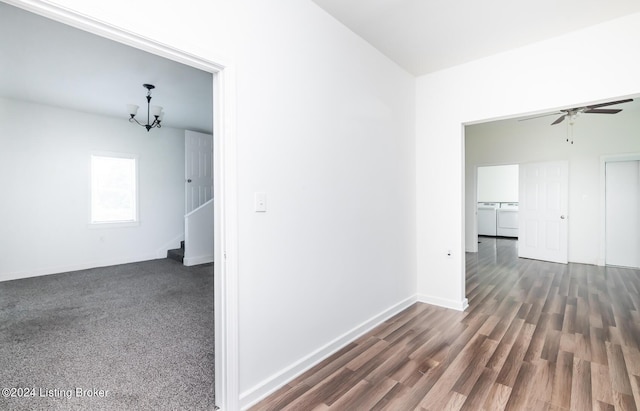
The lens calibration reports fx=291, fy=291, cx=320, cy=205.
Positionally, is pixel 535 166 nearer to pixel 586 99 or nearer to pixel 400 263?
pixel 586 99

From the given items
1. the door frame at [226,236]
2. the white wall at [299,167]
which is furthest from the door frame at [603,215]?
the door frame at [226,236]

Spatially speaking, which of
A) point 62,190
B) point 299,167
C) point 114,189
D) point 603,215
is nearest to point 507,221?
point 603,215

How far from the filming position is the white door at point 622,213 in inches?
209

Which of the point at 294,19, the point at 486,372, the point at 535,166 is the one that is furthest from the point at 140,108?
the point at 535,166

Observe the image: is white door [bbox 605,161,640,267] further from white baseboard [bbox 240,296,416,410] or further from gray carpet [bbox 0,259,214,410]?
gray carpet [bbox 0,259,214,410]

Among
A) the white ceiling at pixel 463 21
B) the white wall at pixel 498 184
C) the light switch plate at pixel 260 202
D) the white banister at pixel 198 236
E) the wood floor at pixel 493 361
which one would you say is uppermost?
the white ceiling at pixel 463 21

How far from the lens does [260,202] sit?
1966 mm

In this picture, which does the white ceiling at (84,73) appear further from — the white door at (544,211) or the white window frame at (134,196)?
the white door at (544,211)

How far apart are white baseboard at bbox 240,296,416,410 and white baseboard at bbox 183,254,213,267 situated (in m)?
4.16

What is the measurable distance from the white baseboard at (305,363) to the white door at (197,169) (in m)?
4.59

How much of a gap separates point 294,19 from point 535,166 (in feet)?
20.3

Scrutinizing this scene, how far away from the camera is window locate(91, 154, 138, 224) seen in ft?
18.4

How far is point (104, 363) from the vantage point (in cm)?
232

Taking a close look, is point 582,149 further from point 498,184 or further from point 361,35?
point 361,35
